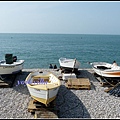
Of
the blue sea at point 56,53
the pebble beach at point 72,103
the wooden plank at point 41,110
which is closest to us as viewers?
the wooden plank at point 41,110

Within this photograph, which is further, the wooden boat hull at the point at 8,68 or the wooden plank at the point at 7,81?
the wooden boat hull at the point at 8,68

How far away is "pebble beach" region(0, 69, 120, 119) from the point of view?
8.95 meters

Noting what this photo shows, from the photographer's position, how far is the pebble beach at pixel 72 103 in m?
8.95

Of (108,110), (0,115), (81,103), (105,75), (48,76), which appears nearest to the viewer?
(0,115)

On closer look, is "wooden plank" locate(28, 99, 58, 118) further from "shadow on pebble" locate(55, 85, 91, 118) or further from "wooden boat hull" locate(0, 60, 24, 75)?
"wooden boat hull" locate(0, 60, 24, 75)

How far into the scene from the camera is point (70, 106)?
980 cm

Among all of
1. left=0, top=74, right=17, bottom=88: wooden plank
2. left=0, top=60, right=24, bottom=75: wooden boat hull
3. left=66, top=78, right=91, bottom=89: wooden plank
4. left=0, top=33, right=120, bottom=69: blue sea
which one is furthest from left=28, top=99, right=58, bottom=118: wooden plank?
left=0, top=33, right=120, bottom=69: blue sea

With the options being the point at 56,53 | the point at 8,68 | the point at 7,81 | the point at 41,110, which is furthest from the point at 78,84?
the point at 56,53

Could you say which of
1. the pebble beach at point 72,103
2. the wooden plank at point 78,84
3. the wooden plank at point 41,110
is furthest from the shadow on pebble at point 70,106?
the wooden plank at point 78,84

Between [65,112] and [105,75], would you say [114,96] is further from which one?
[65,112]

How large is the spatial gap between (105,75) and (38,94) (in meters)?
6.84

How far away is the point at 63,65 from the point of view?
52.3 ft

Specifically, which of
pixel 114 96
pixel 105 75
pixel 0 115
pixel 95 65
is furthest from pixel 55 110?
pixel 95 65

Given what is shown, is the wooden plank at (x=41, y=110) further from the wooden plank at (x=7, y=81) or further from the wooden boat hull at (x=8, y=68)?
the wooden boat hull at (x=8, y=68)
